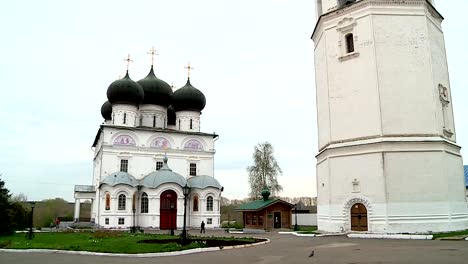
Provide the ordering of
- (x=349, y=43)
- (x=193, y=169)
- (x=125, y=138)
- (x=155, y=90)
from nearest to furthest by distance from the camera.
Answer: (x=349, y=43), (x=125, y=138), (x=193, y=169), (x=155, y=90)

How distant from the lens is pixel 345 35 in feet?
72.7

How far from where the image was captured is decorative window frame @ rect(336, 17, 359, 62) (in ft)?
70.5

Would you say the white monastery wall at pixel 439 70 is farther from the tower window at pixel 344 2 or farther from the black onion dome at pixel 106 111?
the black onion dome at pixel 106 111

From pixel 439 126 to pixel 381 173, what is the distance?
396 centimetres

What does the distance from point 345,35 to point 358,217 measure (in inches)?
381

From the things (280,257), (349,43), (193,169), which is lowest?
(280,257)

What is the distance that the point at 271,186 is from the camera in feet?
151

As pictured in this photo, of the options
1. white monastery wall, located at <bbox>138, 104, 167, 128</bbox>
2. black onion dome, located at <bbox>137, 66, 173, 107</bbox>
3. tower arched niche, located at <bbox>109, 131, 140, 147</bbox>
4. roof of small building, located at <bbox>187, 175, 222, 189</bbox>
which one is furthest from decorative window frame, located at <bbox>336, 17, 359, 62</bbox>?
white monastery wall, located at <bbox>138, 104, 167, 128</bbox>

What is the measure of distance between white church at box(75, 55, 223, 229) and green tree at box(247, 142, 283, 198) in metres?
10.5

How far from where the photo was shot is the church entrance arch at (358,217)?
19.7m

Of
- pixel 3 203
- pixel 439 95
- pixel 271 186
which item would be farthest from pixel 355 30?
pixel 271 186

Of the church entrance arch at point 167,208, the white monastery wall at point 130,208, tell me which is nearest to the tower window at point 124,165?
the white monastery wall at point 130,208

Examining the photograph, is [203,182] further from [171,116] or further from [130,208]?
[171,116]

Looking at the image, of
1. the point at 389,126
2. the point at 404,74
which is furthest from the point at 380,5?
the point at 389,126
